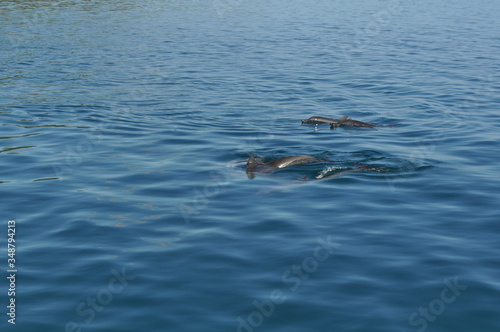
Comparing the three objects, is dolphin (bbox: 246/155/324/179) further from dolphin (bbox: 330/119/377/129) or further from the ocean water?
dolphin (bbox: 330/119/377/129)

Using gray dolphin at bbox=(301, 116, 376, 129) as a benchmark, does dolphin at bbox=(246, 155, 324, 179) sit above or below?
above

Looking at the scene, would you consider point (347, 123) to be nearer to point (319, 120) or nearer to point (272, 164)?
point (319, 120)

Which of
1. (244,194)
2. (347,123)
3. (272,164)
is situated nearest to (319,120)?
(347,123)

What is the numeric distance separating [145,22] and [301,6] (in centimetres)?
1501

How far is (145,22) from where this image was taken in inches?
1706

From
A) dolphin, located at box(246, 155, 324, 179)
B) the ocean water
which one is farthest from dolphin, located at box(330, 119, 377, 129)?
dolphin, located at box(246, 155, 324, 179)

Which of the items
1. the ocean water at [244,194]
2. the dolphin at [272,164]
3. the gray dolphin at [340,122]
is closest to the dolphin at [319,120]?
the gray dolphin at [340,122]

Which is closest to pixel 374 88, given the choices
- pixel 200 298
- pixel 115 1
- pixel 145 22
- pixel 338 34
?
pixel 338 34

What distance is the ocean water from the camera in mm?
9328

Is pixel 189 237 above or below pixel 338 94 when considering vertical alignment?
above

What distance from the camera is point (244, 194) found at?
45.2 ft

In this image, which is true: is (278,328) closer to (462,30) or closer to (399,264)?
(399,264)

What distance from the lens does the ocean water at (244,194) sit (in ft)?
30.6

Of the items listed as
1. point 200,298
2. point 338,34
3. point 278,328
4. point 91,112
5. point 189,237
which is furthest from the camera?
point 338,34
